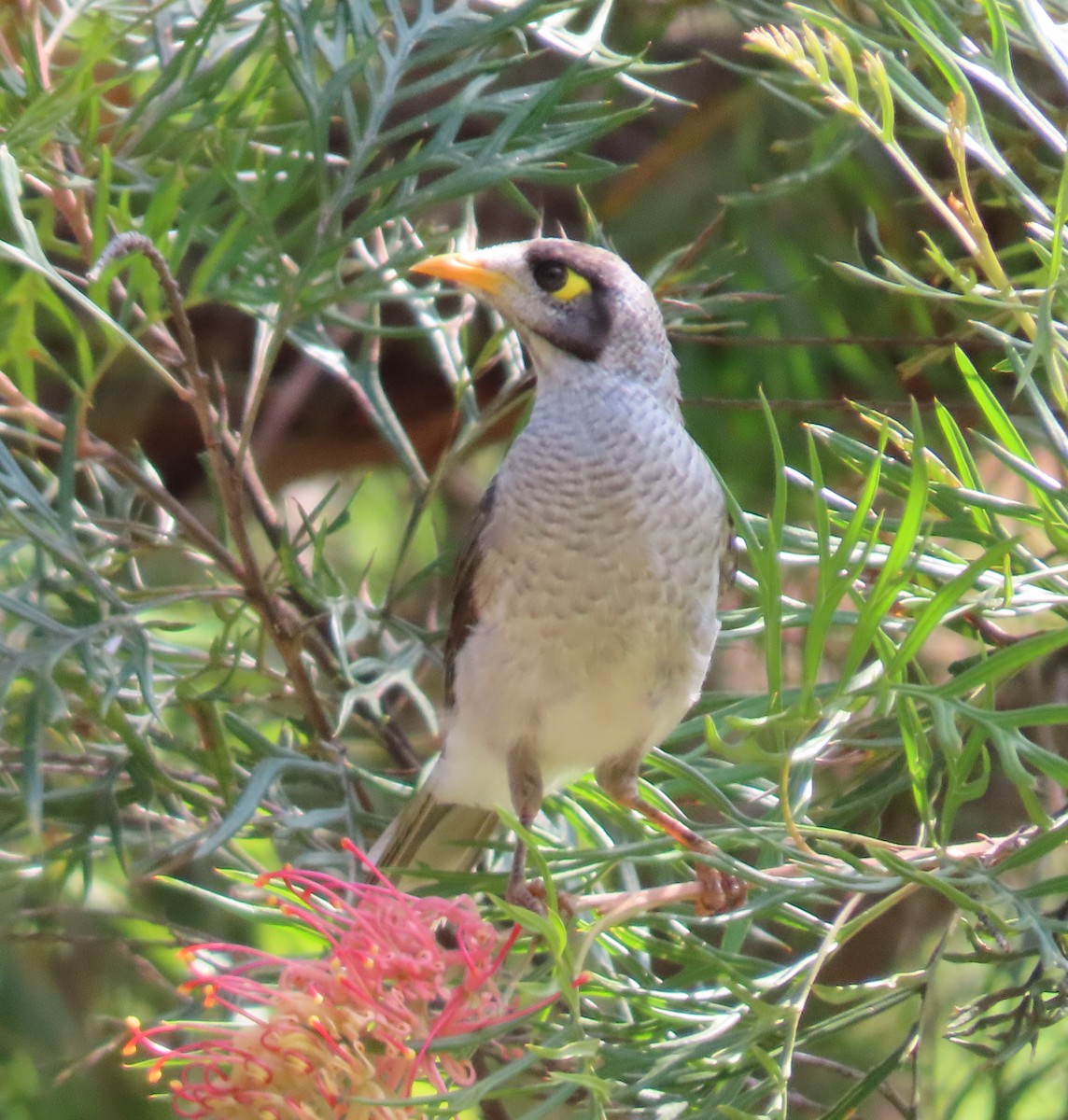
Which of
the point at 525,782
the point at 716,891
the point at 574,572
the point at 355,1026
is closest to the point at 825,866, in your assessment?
A: the point at 716,891

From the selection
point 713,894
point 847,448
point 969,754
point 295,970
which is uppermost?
point 847,448

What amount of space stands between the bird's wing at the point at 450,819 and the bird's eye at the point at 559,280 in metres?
0.30

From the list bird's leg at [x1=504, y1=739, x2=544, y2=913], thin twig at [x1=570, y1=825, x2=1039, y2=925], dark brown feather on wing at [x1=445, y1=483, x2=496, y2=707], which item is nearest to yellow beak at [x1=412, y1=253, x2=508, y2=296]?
dark brown feather on wing at [x1=445, y1=483, x2=496, y2=707]

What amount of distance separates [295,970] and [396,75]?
1.26 metres

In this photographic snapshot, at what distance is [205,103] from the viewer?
217cm

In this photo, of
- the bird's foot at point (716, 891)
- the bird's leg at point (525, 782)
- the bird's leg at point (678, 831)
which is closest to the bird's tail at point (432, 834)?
the bird's leg at point (525, 782)

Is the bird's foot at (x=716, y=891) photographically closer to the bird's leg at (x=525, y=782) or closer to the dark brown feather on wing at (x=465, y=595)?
the bird's leg at (x=525, y=782)

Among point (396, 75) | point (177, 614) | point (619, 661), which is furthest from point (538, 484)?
point (177, 614)

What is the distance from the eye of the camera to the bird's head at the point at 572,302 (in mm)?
2344

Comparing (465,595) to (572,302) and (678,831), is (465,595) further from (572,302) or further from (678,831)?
(678,831)

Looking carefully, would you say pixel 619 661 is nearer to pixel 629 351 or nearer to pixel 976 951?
pixel 629 351

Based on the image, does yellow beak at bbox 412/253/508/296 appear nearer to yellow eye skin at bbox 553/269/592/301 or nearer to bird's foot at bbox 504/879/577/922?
yellow eye skin at bbox 553/269/592/301

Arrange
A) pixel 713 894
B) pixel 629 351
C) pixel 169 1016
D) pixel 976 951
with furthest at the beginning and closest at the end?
1. pixel 629 351
2. pixel 169 1016
3. pixel 713 894
4. pixel 976 951

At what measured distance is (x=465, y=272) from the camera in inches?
89.8
